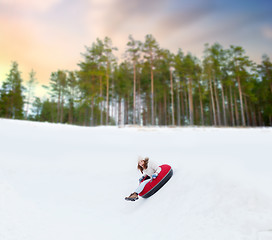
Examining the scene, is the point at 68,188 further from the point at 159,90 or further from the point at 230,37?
the point at 230,37

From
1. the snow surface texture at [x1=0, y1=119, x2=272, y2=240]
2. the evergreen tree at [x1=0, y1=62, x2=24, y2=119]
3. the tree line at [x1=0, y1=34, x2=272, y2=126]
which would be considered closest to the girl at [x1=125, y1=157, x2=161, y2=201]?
the snow surface texture at [x1=0, y1=119, x2=272, y2=240]

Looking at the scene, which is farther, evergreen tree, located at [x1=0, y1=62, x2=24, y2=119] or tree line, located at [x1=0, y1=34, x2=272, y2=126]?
evergreen tree, located at [x1=0, y1=62, x2=24, y2=119]

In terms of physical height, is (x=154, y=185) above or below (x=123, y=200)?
above

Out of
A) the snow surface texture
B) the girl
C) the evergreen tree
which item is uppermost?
the evergreen tree

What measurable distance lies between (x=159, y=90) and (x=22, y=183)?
29663 millimetres

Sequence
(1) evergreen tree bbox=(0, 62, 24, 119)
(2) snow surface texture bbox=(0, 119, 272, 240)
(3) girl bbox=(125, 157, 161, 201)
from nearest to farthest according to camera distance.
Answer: (2) snow surface texture bbox=(0, 119, 272, 240)
(3) girl bbox=(125, 157, 161, 201)
(1) evergreen tree bbox=(0, 62, 24, 119)

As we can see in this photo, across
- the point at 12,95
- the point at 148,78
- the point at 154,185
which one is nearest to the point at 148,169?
the point at 154,185

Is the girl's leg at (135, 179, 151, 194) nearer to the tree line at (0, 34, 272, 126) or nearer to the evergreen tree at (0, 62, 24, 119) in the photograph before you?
the tree line at (0, 34, 272, 126)

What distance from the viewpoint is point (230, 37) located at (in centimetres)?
2611

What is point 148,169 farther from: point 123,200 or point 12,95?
point 12,95

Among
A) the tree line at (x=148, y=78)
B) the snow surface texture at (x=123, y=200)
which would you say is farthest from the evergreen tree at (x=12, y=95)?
the snow surface texture at (x=123, y=200)

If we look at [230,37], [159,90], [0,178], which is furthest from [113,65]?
[0,178]

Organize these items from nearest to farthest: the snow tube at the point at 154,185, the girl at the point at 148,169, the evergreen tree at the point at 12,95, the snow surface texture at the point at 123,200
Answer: the snow surface texture at the point at 123,200, the snow tube at the point at 154,185, the girl at the point at 148,169, the evergreen tree at the point at 12,95

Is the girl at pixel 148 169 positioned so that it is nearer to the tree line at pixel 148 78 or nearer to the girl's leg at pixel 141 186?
the girl's leg at pixel 141 186
